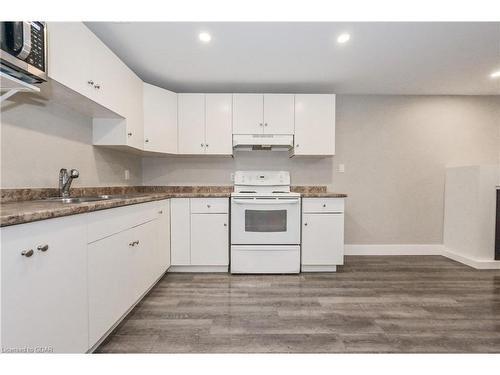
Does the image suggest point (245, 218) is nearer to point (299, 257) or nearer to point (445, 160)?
point (299, 257)

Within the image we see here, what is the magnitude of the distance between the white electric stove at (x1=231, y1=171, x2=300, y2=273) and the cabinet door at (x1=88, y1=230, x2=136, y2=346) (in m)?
1.09

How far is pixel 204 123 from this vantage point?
2.77 meters

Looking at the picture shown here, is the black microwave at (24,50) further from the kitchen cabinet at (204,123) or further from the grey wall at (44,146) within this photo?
the kitchen cabinet at (204,123)

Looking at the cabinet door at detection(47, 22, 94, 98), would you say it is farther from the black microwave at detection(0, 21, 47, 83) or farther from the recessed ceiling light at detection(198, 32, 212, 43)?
the recessed ceiling light at detection(198, 32, 212, 43)

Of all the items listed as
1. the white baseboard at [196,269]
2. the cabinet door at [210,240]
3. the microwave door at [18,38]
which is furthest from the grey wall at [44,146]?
the white baseboard at [196,269]

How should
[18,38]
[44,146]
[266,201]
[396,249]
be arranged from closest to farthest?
[18,38], [44,146], [266,201], [396,249]

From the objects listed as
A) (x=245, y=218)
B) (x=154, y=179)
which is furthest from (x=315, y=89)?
(x=154, y=179)

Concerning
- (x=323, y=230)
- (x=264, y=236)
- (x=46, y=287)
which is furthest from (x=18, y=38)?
(x=323, y=230)

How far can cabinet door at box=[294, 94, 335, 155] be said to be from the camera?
274 cm

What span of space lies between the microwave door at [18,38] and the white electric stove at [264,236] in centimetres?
180

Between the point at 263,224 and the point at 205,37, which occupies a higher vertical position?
the point at 205,37

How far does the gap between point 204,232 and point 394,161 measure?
8.80 feet

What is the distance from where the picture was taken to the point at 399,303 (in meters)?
1.87

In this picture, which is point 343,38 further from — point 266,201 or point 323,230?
point 323,230
